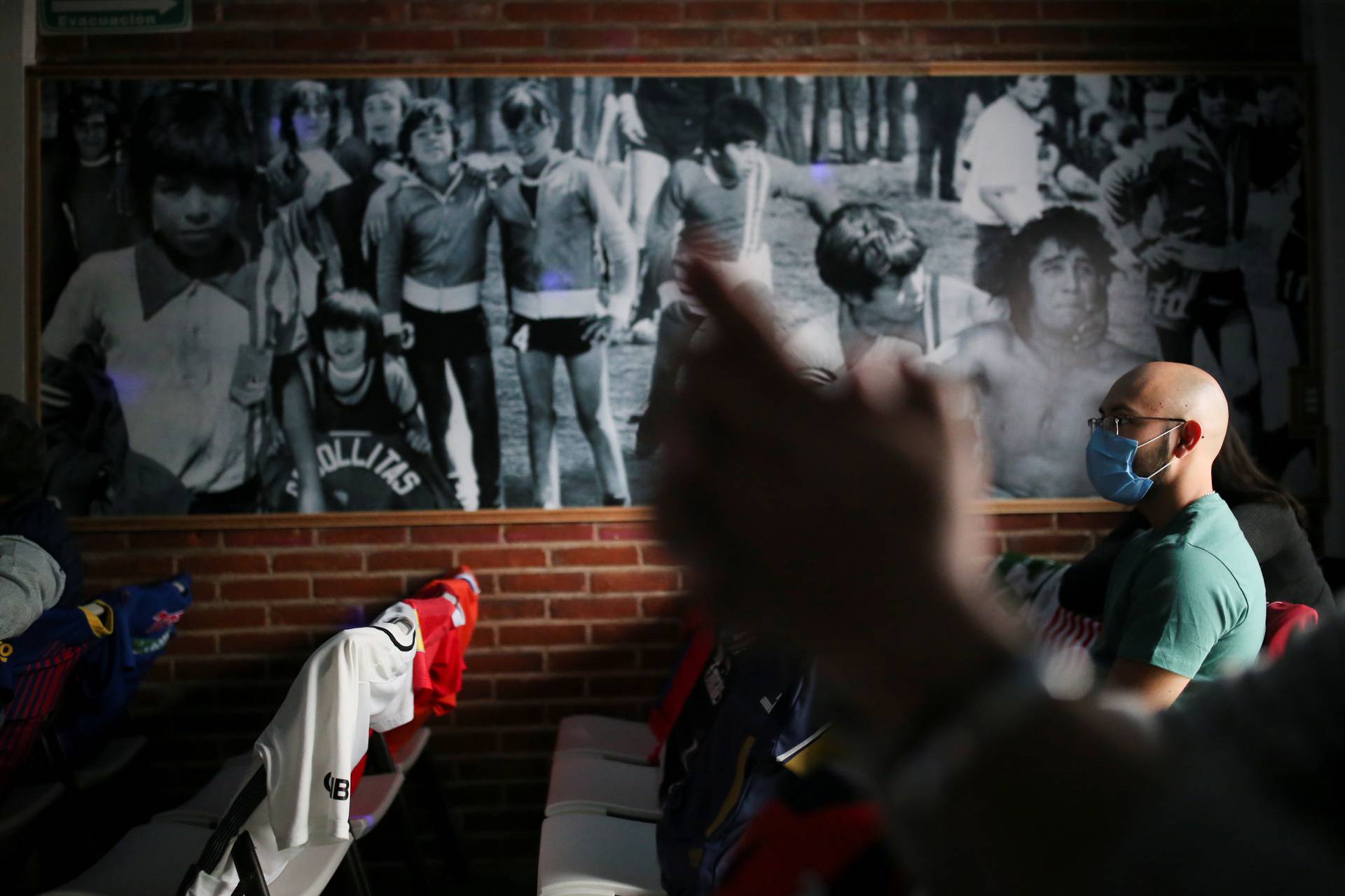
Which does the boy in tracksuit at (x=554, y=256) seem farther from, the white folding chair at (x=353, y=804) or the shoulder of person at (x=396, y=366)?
the white folding chair at (x=353, y=804)

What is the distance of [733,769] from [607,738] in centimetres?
104

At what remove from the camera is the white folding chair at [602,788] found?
2441 millimetres

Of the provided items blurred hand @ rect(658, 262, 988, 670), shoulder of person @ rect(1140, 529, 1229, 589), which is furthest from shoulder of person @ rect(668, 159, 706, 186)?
blurred hand @ rect(658, 262, 988, 670)

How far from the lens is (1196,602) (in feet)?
5.16

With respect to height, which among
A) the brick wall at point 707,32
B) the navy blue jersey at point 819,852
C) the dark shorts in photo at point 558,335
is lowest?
the navy blue jersey at point 819,852

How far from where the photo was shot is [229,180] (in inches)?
120

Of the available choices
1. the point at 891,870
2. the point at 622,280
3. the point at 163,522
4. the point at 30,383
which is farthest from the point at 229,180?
the point at 891,870

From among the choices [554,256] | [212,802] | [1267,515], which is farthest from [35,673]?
[1267,515]

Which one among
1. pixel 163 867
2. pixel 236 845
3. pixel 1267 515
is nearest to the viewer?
pixel 236 845

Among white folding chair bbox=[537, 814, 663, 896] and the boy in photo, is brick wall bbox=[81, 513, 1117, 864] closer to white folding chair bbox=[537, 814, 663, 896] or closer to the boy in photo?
the boy in photo

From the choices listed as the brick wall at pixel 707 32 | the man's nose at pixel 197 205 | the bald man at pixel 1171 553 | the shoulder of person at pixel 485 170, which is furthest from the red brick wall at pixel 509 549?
the bald man at pixel 1171 553

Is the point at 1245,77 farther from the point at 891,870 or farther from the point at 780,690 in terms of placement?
the point at 891,870

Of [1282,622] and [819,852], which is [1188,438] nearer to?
[1282,622]

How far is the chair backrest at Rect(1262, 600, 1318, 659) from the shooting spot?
178cm
